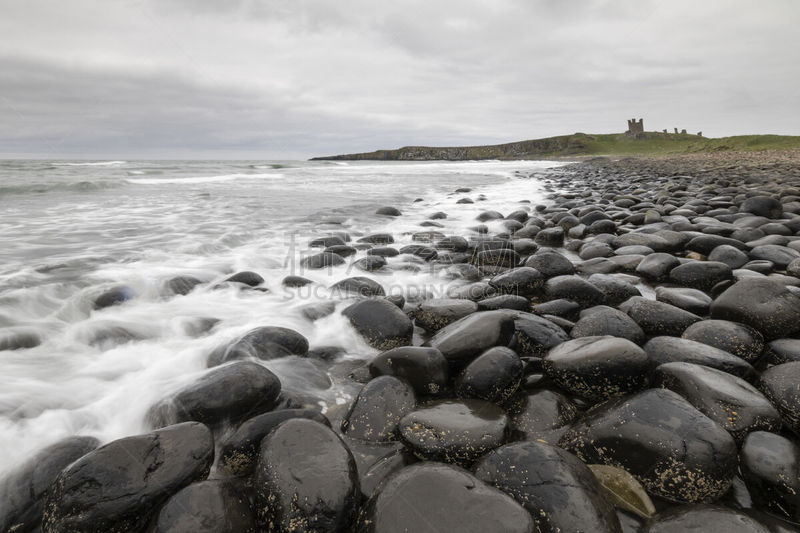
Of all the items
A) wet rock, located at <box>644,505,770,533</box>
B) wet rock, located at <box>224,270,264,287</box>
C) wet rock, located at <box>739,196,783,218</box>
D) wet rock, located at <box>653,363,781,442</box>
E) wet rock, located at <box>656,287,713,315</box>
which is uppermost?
wet rock, located at <box>739,196,783,218</box>

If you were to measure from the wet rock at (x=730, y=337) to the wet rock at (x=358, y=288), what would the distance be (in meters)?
2.38

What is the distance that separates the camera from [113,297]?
3.64 meters

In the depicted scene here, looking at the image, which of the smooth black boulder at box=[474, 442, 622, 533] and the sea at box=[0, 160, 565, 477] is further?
the sea at box=[0, 160, 565, 477]

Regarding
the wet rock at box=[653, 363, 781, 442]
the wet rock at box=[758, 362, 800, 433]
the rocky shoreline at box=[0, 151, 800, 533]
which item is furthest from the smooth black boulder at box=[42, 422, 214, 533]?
the wet rock at box=[758, 362, 800, 433]

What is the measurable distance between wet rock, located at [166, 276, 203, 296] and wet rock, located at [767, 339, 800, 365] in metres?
4.63

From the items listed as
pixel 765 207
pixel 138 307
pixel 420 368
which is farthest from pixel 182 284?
pixel 765 207

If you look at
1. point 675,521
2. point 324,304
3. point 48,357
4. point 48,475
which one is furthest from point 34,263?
point 675,521

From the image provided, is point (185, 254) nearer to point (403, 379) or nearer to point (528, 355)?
point (403, 379)

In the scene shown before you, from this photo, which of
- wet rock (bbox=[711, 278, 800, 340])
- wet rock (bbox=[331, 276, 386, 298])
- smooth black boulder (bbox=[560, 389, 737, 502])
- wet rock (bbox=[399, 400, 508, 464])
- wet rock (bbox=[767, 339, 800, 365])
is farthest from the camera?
wet rock (bbox=[331, 276, 386, 298])

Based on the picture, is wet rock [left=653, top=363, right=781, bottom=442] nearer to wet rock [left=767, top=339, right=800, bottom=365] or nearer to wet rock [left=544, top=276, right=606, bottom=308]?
wet rock [left=767, top=339, right=800, bottom=365]

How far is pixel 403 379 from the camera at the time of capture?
7.13 feet

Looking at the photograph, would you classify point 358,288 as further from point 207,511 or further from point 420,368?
point 207,511

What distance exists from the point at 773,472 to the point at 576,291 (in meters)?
1.84

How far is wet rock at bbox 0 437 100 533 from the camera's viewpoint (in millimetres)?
1508
